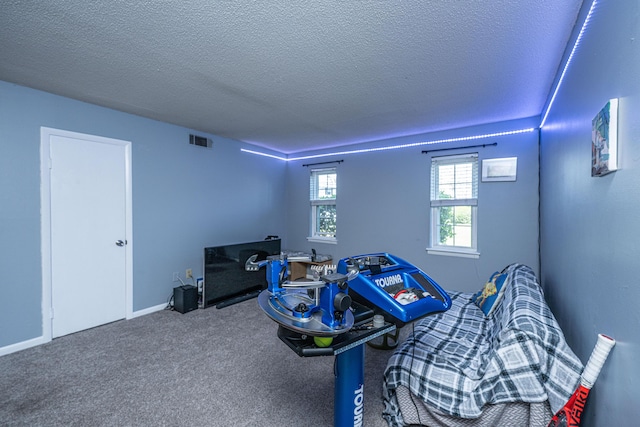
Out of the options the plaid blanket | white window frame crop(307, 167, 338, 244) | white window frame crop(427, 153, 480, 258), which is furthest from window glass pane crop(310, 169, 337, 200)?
the plaid blanket

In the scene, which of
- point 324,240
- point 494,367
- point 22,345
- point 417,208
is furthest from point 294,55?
point 22,345

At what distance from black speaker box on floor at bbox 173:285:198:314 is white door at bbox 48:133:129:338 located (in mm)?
560

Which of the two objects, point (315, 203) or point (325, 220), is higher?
point (315, 203)

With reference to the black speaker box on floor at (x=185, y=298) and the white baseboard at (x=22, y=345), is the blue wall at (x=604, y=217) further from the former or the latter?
the white baseboard at (x=22, y=345)

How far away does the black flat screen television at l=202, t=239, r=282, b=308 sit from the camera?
12.3 ft

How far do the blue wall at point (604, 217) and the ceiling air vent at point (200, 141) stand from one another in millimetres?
4065

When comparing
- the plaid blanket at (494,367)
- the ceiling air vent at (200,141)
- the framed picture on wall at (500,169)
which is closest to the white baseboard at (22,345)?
the ceiling air vent at (200,141)

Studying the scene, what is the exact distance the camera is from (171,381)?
7.09ft

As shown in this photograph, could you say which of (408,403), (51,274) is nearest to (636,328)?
(408,403)

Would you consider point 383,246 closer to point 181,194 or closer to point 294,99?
point 294,99

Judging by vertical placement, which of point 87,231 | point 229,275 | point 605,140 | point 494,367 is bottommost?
point 229,275

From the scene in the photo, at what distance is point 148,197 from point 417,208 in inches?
143

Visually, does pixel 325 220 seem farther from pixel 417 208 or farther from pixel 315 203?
pixel 417 208

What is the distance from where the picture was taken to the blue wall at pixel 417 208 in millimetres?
3320
